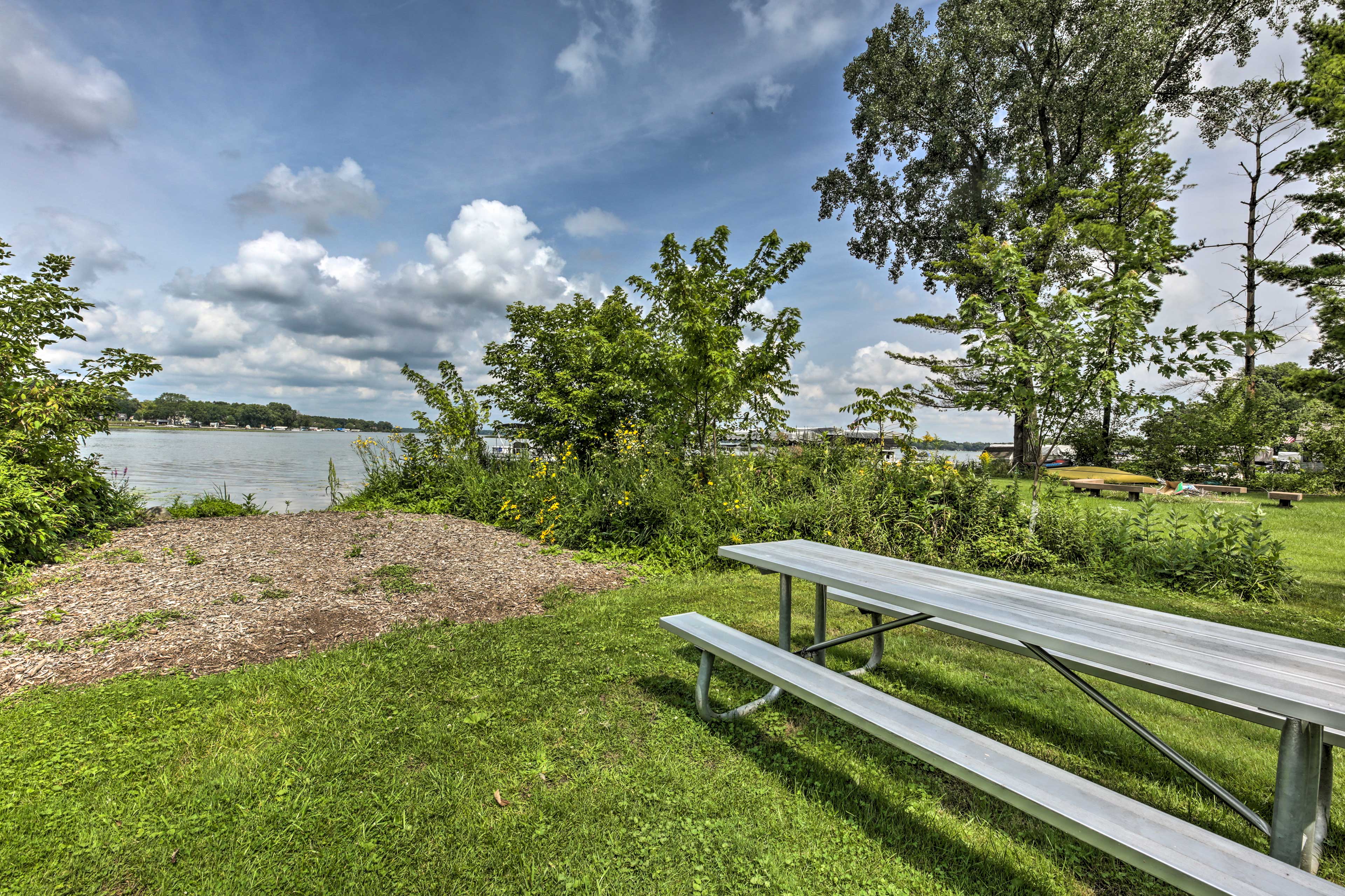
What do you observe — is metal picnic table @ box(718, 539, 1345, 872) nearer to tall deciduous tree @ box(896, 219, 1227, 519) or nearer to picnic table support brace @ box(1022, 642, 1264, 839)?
picnic table support brace @ box(1022, 642, 1264, 839)

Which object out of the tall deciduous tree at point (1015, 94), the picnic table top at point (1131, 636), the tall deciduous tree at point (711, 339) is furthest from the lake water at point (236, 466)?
the tall deciduous tree at point (1015, 94)

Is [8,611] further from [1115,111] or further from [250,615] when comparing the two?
[1115,111]

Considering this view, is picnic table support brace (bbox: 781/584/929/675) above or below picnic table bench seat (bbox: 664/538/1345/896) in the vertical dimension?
below

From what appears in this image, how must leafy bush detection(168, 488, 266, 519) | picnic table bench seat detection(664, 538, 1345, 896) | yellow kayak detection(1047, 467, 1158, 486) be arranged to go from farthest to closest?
yellow kayak detection(1047, 467, 1158, 486), leafy bush detection(168, 488, 266, 519), picnic table bench seat detection(664, 538, 1345, 896)

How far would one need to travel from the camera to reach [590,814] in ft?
6.90

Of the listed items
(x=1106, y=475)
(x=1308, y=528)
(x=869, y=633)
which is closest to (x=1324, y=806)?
(x=869, y=633)

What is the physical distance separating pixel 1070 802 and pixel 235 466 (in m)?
17.9

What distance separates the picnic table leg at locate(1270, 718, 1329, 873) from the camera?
58.7 inches

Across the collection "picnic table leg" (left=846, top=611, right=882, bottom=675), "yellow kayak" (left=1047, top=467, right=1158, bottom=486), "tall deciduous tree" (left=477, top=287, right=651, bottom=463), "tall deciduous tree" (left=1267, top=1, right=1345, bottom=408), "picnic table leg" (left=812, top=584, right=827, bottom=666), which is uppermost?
"tall deciduous tree" (left=1267, top=1, right=1345, bottom=408)

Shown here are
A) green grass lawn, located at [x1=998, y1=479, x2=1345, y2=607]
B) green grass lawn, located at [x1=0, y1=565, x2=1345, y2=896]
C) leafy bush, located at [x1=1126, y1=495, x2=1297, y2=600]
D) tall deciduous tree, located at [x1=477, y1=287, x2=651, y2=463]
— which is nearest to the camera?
green grass lawn, located at [x1=0, y1=565, x2=1345, y2=896]

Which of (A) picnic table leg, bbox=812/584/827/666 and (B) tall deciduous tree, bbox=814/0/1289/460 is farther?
(B) tall deciduous tree, bbox=814/0/1289/460

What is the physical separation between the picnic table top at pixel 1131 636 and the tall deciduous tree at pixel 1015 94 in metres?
14.3

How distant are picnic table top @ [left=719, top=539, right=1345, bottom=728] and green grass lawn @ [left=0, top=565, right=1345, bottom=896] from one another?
0.77m

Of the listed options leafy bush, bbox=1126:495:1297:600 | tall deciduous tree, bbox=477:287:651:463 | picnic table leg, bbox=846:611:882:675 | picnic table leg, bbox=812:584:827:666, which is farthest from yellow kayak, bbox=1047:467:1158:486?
picnic table leg, bbox=812:584:827:666
